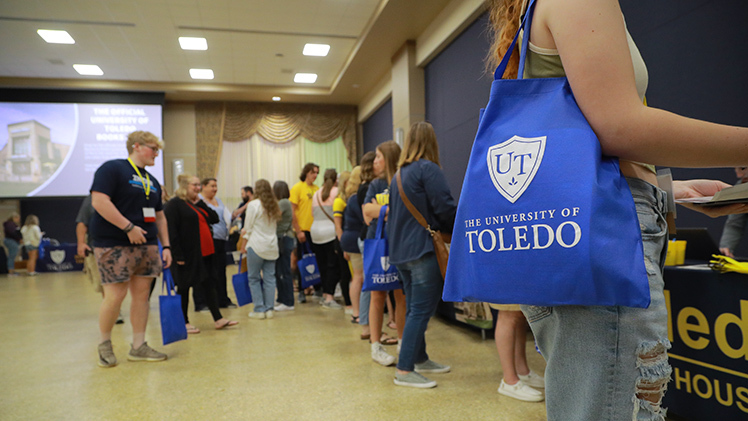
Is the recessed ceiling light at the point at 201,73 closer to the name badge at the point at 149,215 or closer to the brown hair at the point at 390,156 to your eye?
the name badge at the point at 149,215

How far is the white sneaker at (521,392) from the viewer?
7.84 ft

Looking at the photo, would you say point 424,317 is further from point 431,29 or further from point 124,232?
point 431,29

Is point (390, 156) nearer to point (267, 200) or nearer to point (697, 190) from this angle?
point (267, 200)

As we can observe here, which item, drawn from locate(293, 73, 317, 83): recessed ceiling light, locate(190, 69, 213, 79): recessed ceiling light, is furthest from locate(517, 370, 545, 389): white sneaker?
locate(190, 69, 213, 79): recessed ceiling light

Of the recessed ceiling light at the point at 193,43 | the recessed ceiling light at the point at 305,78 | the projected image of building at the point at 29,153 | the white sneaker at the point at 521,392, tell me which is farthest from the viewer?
the projected image of building at the point at 29,153

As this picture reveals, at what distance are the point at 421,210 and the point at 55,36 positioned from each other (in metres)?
7.89

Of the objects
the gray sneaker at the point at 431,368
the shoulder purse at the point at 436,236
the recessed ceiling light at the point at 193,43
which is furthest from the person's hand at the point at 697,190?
the recessed ceiling light at the point at 193,43

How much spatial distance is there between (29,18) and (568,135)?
342 inches

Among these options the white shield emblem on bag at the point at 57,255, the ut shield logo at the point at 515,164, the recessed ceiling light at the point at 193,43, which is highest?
the recessed ceiling light at the point at 193,43

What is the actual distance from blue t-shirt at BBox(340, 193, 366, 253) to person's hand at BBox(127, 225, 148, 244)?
1571mm

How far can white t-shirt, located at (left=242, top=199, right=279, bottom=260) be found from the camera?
4.82 m

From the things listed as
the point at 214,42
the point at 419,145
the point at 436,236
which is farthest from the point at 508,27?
the point at 214,42

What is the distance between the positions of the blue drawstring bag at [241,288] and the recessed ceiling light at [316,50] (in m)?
4.95

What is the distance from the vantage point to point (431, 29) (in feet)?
22.3
